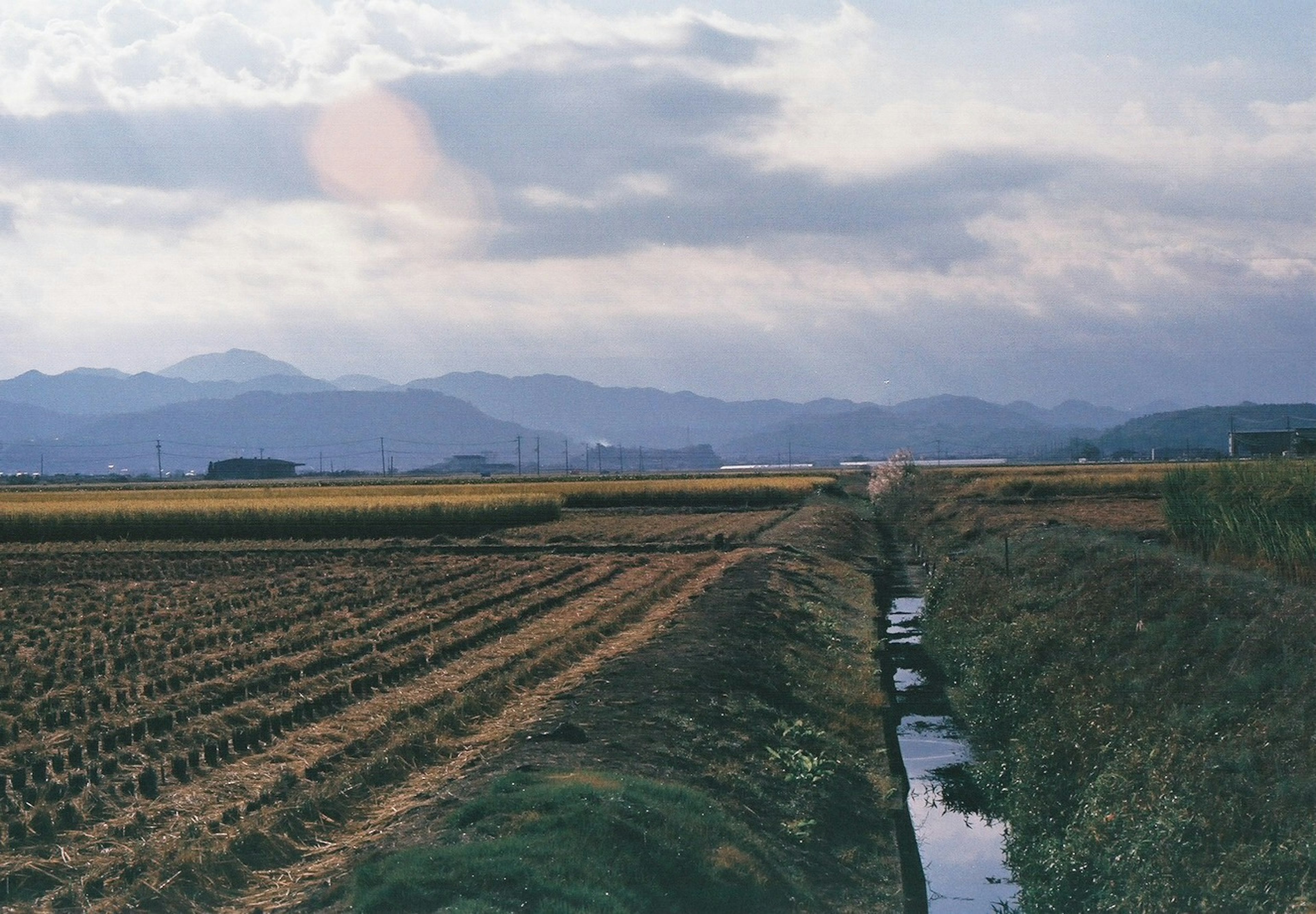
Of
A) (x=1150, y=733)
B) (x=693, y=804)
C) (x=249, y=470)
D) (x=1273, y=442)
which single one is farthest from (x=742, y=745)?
(x=249, y=470)

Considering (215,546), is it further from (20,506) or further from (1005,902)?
(1005,902)

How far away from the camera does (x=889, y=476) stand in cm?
5691

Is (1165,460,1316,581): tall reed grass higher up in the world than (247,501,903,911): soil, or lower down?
higher up

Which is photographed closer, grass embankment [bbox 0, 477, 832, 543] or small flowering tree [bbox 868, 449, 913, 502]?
grass embankment [bbox 0, 477, 832, 543]

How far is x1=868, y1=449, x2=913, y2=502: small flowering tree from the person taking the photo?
5538 centimetres

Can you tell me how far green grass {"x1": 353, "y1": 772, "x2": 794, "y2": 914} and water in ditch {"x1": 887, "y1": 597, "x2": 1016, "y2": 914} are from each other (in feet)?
8.43

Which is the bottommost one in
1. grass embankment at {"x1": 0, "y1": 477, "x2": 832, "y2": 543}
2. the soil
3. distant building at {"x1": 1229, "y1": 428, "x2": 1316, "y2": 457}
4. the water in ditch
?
the water in ditch

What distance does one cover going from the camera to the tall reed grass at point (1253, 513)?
1844 cm

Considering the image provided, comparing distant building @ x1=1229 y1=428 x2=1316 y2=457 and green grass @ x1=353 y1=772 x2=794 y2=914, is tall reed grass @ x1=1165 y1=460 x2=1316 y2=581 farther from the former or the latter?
distant building @ x1=1229 y1=428 x2=1316 y2=457

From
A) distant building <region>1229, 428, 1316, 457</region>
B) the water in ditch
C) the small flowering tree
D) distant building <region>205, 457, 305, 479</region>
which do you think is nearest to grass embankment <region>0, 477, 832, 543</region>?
the small flowering tree

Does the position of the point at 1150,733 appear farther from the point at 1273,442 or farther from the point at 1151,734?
the point at 1273,442

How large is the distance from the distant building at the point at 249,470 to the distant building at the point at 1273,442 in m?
90.0

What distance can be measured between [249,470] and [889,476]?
9184 cm

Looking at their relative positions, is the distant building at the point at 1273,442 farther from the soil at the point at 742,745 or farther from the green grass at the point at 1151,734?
the soil at the point at 742,745
